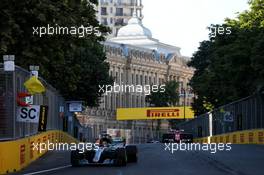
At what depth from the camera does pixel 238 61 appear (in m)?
66.2

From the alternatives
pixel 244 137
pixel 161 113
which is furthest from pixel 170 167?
pixel 161 113

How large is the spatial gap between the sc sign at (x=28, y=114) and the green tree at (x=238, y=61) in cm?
3257

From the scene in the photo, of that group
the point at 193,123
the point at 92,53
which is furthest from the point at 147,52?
the point at 92,53

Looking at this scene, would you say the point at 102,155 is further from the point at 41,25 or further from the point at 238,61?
the point at 238,61

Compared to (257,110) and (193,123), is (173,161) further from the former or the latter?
(193,123)

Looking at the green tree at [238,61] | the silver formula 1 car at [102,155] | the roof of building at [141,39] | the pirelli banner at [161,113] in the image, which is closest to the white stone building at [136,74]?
the roof of building at [141,39]

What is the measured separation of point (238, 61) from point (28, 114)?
4304 cm

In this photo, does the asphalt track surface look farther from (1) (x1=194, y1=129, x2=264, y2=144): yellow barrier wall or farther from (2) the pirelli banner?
(2) the pirelli banner

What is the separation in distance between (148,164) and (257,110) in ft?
67.9

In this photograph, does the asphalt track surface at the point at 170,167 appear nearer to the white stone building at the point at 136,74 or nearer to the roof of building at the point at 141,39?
the white stone building at the point at 136,74

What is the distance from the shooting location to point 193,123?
89.6 m

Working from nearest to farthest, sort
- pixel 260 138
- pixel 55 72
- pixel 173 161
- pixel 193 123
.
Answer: pixel 173 161 → pixel 55 72 → pixel 260 138 → pixel 193 123

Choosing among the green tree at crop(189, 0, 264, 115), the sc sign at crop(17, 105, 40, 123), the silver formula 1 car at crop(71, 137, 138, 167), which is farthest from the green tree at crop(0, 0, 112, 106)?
the green tree at crop(189, 0, 264, 115)

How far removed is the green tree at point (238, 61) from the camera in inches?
2416
